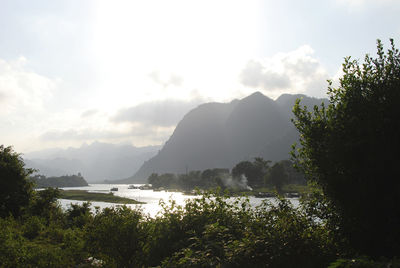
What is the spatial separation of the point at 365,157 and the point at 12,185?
28200mm

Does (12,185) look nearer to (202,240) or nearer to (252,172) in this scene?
(202,240)

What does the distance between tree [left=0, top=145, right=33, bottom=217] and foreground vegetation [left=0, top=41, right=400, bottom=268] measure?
53.4 feet

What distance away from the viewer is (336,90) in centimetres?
1057

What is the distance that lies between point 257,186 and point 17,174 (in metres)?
157

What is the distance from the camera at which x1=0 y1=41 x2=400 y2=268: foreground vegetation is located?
8016 millimetres

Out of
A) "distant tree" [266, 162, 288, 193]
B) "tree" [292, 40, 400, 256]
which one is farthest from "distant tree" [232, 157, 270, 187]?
"tree" [292, 40, 400, 256]

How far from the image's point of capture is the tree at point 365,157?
27.1 feet

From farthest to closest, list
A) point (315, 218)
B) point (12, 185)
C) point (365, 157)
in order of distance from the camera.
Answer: point (12, 185)
point (315, 218)
point (365, 157)

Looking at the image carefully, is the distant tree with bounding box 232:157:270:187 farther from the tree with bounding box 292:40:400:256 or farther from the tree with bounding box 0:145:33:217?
the tree with bounding box 292:40:400:256

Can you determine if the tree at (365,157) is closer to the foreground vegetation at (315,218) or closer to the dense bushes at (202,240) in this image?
the foreground vegetation at (315,218)

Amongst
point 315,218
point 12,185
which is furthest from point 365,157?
point 12,185

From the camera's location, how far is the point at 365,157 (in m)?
8.57

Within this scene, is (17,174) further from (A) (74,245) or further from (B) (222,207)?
(B) (222,207)

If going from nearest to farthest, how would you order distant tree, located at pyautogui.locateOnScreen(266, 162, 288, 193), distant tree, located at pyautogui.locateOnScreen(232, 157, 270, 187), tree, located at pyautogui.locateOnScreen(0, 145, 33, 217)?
tree, located at pyautogui.locateOnScreen(0, 145, 33, 217) < distant tree, located at pyautogui.locateOnScreen(266, 162, 288, 193) < distant tree, located at pyautogui.locateOnScreen(232, 157, 270, 187)
